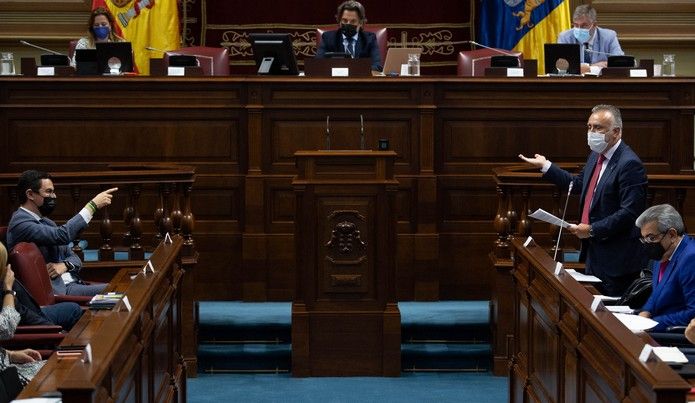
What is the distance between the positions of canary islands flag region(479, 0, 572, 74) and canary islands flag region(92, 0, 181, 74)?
308cm

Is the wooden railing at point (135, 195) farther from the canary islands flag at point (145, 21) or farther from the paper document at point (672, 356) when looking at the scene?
the canary islands flag at point (145, 21)

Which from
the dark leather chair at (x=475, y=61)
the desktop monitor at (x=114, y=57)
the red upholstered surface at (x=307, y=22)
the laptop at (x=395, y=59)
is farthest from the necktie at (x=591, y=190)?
the red upholstered surface at (x=307, y=22)

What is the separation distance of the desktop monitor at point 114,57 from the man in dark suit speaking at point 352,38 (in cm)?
148

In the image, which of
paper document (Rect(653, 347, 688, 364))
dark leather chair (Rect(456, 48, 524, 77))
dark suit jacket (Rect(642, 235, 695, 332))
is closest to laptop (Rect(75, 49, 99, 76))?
dark leather chair (Rect(456, 48, 524, 77))

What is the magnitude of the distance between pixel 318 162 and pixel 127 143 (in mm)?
1776

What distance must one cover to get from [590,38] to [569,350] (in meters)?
5.84

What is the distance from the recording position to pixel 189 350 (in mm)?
7465

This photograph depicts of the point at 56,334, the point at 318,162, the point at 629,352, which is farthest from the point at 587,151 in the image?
the point at 629,352

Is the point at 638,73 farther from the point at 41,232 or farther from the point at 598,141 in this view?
the point at 41,232

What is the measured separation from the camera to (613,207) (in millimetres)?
6309

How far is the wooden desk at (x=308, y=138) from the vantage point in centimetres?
844

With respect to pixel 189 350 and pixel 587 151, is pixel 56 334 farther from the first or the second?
pixel 587 151

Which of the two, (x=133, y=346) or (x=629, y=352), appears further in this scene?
(x=133, y=346)

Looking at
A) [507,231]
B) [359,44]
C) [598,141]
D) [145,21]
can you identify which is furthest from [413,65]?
[145,21]
